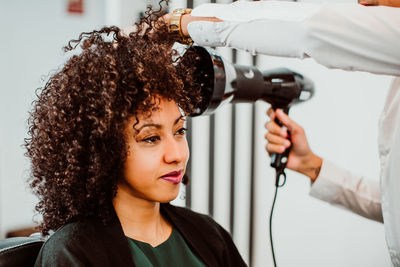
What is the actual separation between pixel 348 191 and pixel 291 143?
0.29 meters

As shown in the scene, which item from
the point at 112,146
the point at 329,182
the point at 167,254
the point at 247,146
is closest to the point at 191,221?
the point at 167,254

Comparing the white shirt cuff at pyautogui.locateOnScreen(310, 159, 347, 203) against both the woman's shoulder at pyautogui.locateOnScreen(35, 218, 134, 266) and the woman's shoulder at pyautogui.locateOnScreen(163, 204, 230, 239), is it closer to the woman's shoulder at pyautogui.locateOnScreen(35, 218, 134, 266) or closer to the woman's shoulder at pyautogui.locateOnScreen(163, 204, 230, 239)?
the woman's shoulder at pyautogui.locateOnScreen(163, 204, 230, 239)

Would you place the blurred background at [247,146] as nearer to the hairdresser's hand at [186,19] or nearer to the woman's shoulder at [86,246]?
the woman's shoulder at [86,246]

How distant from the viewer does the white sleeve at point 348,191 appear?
57.6 inches

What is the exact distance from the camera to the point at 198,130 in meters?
2.22

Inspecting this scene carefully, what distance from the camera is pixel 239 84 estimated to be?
115 centimetres

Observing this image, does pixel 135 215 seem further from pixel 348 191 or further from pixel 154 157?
pixel 348 191

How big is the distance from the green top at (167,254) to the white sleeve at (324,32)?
607 millimetres

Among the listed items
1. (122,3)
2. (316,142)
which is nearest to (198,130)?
(316,142)

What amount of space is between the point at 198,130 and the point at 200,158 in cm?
16

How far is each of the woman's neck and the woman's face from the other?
63 mm

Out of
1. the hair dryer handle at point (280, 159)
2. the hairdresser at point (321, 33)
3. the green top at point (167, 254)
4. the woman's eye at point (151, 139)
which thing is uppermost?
the hairdresser at point (321, 33)

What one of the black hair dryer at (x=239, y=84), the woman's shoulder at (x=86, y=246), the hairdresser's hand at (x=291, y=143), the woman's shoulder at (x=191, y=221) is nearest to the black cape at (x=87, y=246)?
the woman's shoulder at (x=86, y=246)

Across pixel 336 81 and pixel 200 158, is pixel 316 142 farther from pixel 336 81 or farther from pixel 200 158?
pixel 200 158
